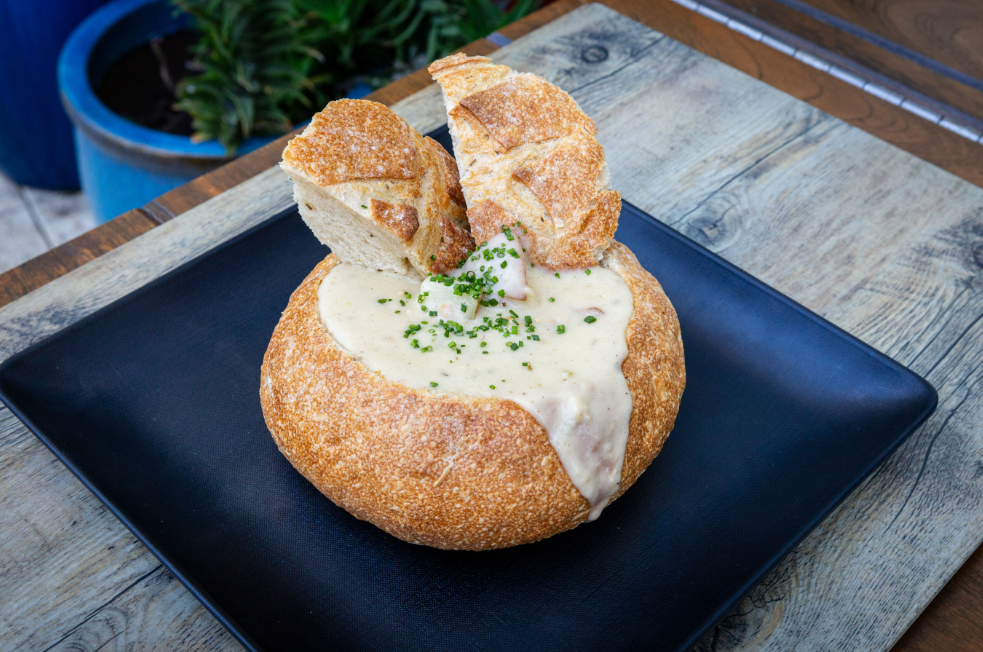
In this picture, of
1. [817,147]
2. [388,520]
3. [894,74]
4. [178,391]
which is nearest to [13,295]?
[178,391]

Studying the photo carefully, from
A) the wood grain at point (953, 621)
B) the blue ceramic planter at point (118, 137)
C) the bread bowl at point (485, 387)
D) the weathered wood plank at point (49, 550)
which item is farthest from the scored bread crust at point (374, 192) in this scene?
the blue ceramic planter at point (118, 137)

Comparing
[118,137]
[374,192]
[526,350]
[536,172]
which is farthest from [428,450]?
[118,137]

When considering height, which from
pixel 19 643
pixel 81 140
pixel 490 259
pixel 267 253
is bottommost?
pixel 81 140

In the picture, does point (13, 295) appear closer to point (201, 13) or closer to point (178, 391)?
point (178, 391)

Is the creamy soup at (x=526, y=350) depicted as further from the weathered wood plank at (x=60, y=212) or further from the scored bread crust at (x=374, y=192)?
the weathered wood plank at (x=60, y=212)

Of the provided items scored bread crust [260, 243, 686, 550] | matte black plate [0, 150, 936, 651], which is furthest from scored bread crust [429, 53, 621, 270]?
matte black plate [0, 150, 936, 651]
